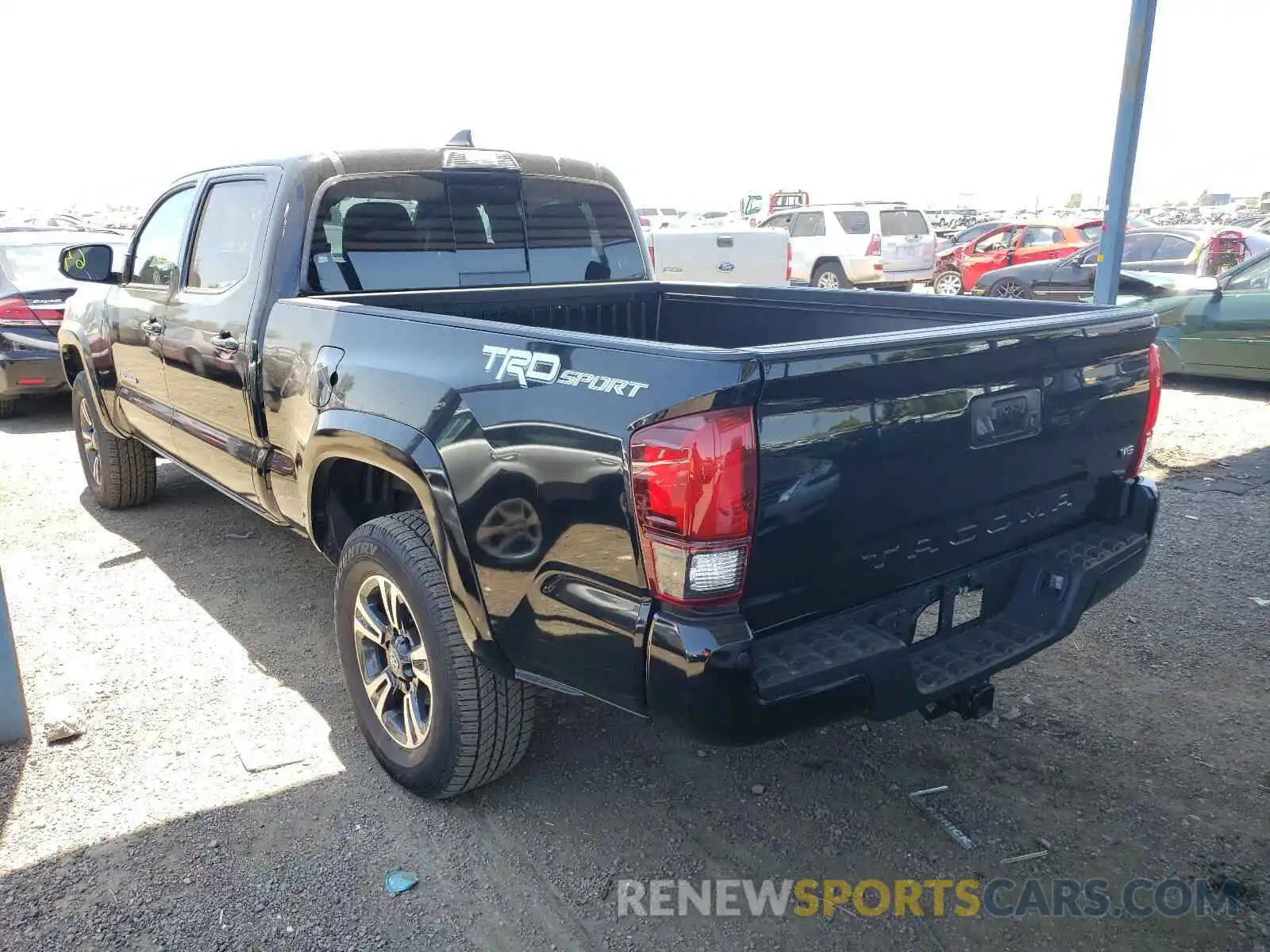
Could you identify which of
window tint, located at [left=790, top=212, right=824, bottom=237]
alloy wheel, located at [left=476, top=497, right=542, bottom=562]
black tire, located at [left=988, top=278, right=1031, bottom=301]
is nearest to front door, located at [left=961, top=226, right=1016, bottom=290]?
window tint, located at [left=790, top=212, right=824, bottom=237]

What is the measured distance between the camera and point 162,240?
15.6ft

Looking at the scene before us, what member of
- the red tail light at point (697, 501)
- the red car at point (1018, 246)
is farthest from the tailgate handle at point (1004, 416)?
the red car at point (1018, 246)

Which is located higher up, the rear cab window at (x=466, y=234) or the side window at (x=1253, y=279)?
the rear cab window at (x=466, y=234)

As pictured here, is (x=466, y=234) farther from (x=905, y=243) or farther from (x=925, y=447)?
(x=905, y=243)

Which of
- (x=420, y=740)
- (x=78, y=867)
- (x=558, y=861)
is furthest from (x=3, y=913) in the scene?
(x=558, y=861)

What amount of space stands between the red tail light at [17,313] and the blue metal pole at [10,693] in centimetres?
560

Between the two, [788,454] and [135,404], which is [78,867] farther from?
[135,404]

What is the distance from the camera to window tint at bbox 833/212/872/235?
1758 cm

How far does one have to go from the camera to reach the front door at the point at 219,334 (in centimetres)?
378

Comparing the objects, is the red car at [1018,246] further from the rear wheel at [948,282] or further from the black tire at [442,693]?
the black tire at [442,693]

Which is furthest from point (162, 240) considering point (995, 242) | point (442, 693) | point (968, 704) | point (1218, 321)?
point (995, 242)

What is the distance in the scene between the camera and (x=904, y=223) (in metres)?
17.5

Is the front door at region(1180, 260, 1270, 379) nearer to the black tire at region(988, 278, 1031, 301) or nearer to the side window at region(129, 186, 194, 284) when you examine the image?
the black tire at region(988, 278, 1031, 301)

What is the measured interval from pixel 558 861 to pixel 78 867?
1.39 meters
